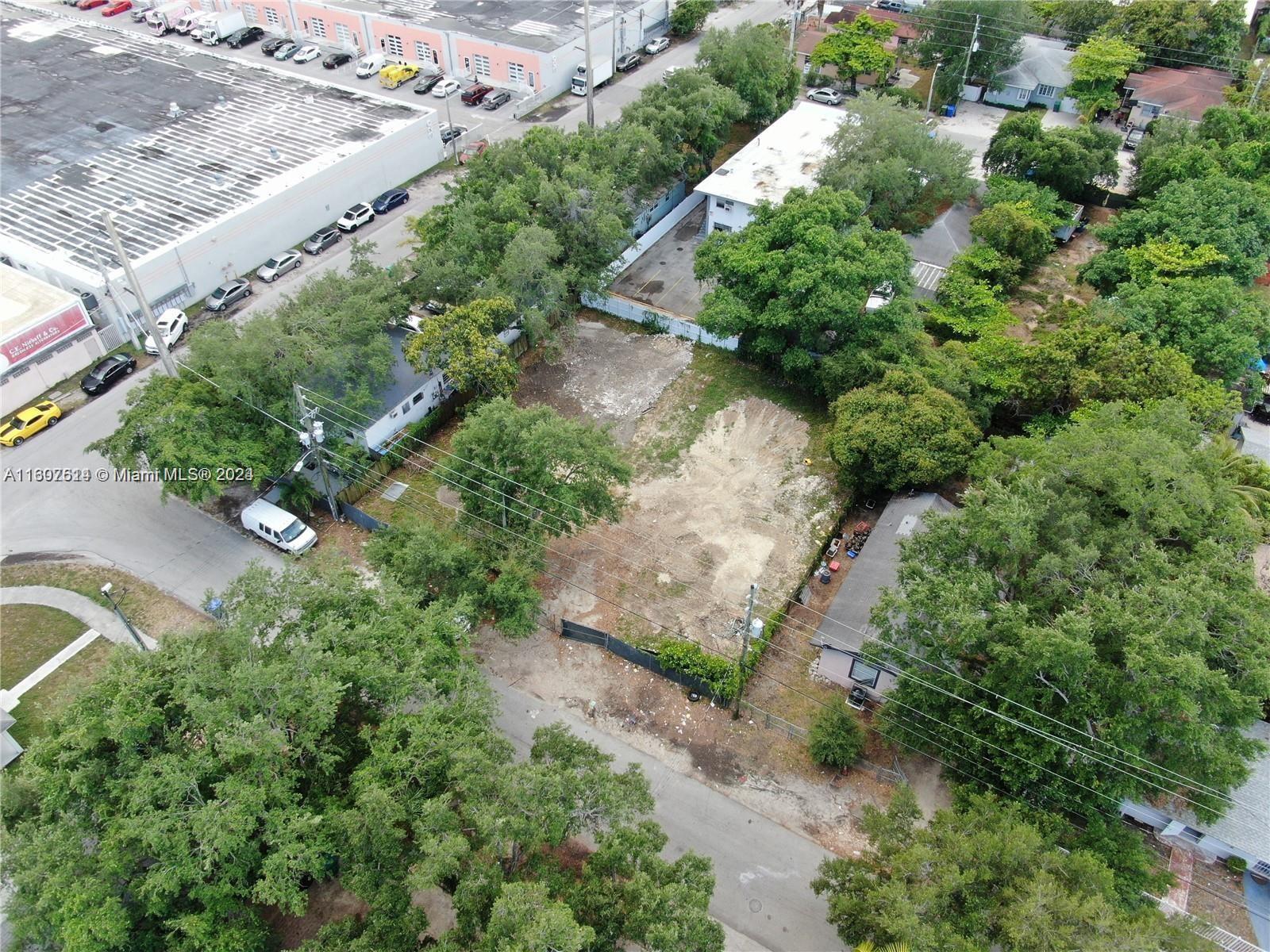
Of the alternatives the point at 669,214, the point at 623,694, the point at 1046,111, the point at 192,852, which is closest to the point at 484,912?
the point at 192,852

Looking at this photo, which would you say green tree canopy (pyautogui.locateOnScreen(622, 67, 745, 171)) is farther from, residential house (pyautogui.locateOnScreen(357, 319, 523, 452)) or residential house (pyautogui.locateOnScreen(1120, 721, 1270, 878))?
residential house (pyautogui.locateOnScreen(1120, 721, 1270, 878))

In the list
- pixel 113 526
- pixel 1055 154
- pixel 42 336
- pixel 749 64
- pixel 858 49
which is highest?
pixel 749 64

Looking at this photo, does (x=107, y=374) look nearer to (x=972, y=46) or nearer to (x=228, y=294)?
(x=228, y=294)

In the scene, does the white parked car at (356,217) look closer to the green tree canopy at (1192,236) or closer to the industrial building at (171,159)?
the industrial building at (171,159)

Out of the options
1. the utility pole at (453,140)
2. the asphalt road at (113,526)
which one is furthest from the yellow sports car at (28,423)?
the utility pole at (453,140)

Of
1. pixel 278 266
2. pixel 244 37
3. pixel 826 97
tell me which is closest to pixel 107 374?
pixel 278 266

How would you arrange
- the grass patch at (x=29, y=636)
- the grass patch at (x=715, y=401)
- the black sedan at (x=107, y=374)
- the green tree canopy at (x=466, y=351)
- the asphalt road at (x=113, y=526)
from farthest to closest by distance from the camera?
the black sedan at (x=107, y=374) < the grass patch at (x=715, y=401) < the green tree canopy at (x=466, y=351) < the asphalt road at (x=113, y=526) < the grass patch at (x=29, y=636)

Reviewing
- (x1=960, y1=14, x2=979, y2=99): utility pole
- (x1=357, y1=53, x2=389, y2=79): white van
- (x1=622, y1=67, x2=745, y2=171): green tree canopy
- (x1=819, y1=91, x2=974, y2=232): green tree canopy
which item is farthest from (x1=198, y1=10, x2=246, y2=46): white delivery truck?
(x1=960, y1=14, x2=979, y2=99): utility pole
